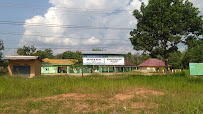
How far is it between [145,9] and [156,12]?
1.42 metres

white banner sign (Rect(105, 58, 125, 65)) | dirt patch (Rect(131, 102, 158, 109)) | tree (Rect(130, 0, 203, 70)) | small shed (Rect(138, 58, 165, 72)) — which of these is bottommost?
dirt patch (Rect(131, 102, 158, 109))

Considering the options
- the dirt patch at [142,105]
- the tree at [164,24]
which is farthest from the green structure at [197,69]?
the dirt patch at [142,105]

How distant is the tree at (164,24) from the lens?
15.8 metres

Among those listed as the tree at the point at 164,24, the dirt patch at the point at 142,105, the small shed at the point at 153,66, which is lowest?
the dirt patch at the point at 142,105

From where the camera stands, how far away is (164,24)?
16.2 m

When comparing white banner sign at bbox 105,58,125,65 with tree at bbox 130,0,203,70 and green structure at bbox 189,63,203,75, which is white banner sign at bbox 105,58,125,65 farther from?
green structure at bbox 189,63,203,75

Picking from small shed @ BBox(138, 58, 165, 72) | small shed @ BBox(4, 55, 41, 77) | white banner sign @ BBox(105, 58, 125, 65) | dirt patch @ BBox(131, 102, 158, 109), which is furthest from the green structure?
small shed @ BBox(138, 58, 165, 72)

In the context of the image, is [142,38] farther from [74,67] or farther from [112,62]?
[74,67]

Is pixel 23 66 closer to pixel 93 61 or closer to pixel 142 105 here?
pixel 93 61

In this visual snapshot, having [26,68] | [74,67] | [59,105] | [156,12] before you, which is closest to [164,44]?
[156,12]

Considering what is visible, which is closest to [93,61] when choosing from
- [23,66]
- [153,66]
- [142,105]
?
[23,66]

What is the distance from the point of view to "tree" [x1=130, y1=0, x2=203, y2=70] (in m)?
15.8

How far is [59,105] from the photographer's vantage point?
588cm

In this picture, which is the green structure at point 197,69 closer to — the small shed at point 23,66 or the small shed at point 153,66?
the small shed at point 23,66
